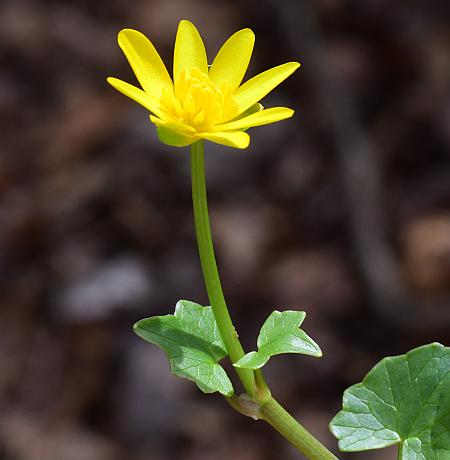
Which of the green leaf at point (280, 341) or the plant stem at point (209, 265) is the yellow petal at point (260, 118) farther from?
the green leaf at point (280, 341)

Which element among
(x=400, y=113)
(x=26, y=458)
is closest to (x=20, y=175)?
(x=26, y=458)

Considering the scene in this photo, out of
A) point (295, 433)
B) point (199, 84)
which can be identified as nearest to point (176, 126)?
point (199, 84)

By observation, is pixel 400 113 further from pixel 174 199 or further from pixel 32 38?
pixel 32 38

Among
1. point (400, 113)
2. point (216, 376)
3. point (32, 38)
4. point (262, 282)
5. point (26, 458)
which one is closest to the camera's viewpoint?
point (216, 376)

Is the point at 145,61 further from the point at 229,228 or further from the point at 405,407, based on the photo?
the point at 229,228

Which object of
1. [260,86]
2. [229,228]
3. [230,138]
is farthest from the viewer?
[229,228]

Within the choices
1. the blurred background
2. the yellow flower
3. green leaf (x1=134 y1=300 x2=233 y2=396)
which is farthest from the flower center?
the blurred background

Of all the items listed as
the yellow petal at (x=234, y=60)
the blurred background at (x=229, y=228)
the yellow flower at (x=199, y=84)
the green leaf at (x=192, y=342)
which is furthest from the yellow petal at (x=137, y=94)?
the blurred background at (x=229, y=228)
